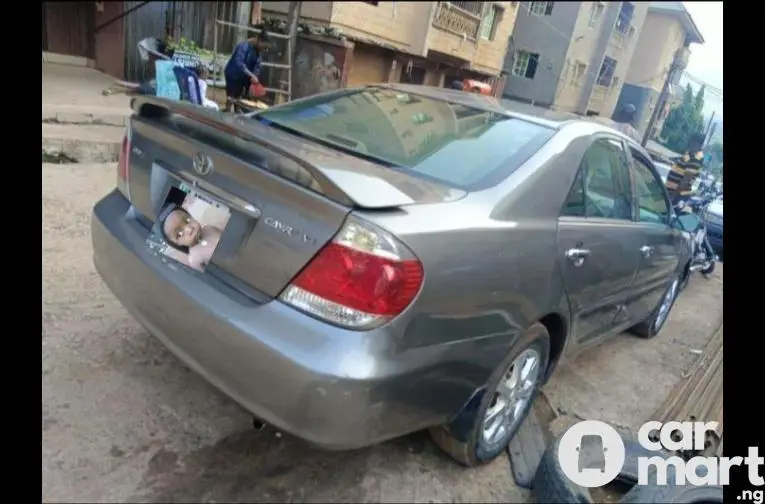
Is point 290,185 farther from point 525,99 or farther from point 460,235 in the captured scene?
point 525,99

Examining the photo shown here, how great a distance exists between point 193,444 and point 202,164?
3.60ft

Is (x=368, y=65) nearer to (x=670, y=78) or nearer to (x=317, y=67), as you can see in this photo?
(x=317, y=67)

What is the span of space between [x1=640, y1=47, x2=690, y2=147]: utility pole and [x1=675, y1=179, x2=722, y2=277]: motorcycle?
15 centimetres

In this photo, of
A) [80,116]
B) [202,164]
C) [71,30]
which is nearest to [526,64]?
[202,164]

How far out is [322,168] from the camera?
1.56 m

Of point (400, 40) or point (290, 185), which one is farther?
point (400, 40)

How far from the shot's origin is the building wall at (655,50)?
40.4 inches

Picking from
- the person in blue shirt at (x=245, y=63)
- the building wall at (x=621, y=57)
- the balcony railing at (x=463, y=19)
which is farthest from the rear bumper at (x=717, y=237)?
the balcony railing at (x=463, y=19)

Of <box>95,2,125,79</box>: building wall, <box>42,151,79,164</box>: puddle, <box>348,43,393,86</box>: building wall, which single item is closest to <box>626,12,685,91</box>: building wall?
<box>348,43,393,86</box>: building wall
